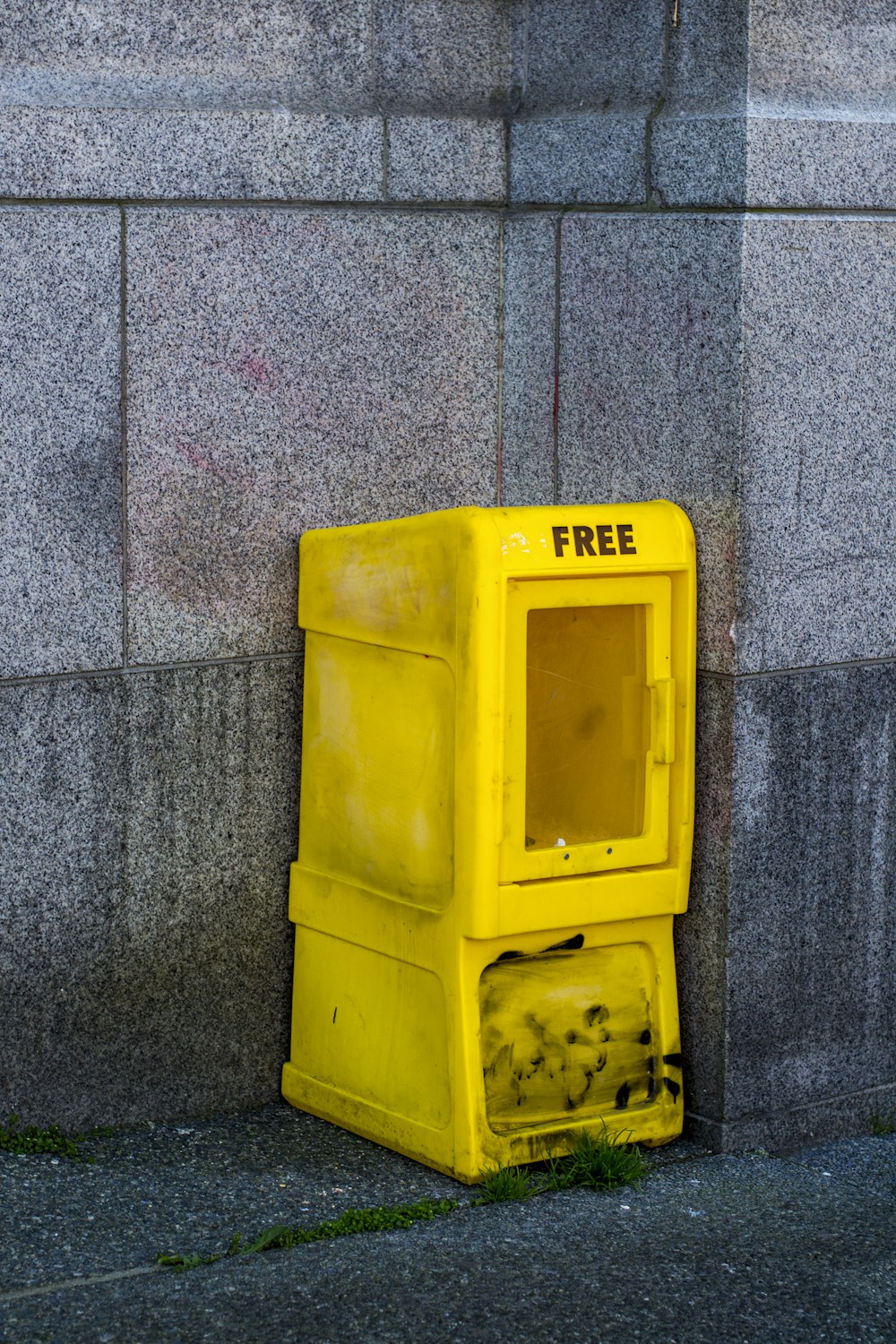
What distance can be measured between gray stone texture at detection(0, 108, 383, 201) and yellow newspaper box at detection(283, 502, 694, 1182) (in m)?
0.91

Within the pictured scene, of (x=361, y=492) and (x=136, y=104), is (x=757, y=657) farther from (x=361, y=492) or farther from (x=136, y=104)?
(x=136, y=104)

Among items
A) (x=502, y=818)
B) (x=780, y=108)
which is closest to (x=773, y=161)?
(x=780, y=108)

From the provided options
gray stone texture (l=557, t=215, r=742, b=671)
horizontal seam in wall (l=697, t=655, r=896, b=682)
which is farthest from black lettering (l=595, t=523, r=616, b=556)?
horizontal seam in wall (l=697, t=655, r=896, b=682)

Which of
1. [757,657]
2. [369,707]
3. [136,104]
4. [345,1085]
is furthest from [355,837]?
[136,104]

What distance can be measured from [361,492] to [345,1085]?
5.06ft

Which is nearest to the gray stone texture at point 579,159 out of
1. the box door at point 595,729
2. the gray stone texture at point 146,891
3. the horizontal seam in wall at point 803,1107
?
the box door at point 595,729

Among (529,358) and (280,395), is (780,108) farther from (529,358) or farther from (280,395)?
(280,395)

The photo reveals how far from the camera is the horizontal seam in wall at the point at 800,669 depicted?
438 centimetres

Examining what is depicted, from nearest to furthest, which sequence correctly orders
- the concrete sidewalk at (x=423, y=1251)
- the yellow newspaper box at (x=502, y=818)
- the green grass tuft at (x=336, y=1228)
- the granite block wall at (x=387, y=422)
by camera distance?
1. the concrete sidewalk at (x=423, y=1251)
2. the green grass tuft at (x=336, y=1228)
3. the yellow newspaper box at (x=502, y=818)
4. the granite block wall at (x=387, y=422)

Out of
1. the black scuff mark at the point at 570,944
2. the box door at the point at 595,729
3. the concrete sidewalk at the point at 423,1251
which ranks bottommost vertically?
the concrete sidewalk at the point at 423,1251

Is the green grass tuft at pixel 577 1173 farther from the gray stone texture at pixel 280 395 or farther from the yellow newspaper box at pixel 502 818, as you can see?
the gray stone texture at pixel 280 395

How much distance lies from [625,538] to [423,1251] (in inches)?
66.2

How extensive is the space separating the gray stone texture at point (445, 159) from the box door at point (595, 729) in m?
1.23

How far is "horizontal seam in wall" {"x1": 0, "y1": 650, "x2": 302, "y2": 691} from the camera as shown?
434 centimetres
